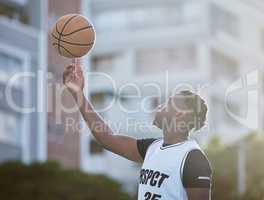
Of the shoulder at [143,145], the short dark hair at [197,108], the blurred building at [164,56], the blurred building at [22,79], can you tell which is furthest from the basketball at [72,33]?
the blurred building at [164,56]

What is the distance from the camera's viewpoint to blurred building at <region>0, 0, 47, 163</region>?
A: 32781mm

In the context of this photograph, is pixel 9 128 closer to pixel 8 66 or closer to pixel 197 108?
pixel 8 66

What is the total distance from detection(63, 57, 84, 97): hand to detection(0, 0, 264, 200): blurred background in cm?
1978

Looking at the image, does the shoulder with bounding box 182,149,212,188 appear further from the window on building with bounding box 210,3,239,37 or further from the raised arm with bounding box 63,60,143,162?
the window on building with bounding box 210,3,239,37

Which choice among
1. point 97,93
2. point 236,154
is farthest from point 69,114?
point 97,93

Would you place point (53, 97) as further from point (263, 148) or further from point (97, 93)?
point (97, 93)

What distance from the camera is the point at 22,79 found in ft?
111

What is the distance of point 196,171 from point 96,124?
1056 millimetres

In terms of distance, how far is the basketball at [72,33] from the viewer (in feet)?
24.6

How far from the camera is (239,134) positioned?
47562 millimetres

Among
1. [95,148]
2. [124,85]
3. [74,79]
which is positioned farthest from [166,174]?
[95,148]

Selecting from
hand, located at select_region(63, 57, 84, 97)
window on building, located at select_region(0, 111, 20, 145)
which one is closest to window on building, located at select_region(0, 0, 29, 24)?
window on building, located at select_region(0, 111, 20, 145)

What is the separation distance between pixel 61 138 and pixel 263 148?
8.60 m

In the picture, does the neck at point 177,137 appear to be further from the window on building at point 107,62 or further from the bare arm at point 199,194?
the window on building at point 107,62
